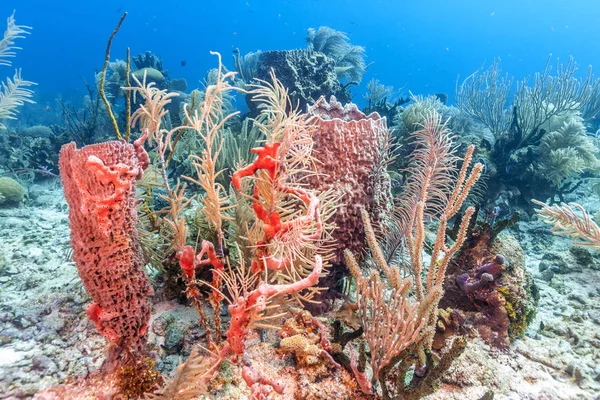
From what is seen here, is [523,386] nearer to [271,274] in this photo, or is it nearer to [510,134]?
[271,274]

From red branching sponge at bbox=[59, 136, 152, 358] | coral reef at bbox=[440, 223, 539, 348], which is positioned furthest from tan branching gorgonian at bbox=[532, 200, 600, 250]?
red branching sponge at bbox=[59, 136, 152, 358]

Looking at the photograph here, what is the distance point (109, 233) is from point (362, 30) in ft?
396

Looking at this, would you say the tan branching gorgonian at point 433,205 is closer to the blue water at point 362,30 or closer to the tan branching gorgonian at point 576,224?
the tan branching gorgonian at point 576,224

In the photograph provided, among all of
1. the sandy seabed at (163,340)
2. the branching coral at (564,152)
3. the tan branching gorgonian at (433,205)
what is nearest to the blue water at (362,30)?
the branching coral at (564,152)

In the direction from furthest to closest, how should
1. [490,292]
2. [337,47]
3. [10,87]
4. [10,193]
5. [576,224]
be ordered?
[337,47] < [10,193] < [10,87] < [490,292] < [576,224]

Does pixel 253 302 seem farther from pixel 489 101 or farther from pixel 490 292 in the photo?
pixel 489 101

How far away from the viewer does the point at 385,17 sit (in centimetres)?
11025

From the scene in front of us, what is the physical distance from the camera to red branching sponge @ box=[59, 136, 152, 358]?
1.86m

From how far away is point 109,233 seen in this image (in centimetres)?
193

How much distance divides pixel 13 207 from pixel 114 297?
5.91 metres

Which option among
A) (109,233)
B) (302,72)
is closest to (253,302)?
(109,233)

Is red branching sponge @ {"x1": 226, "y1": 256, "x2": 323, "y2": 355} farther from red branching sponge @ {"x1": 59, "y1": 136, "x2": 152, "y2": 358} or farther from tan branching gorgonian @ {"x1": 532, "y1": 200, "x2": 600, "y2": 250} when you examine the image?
tan branching gorgonian @ {"x1": 532, "y1": 200, "x2": 600, "y2": 250}

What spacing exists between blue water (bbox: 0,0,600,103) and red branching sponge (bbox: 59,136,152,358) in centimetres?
8900

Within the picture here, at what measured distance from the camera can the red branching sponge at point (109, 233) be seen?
186cm
